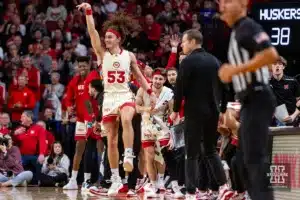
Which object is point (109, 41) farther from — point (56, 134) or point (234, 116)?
point (56, 134)

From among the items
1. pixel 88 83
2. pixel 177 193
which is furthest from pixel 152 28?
pixel 177 193

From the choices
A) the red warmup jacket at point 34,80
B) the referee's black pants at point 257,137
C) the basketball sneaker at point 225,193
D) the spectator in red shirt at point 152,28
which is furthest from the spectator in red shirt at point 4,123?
the referee's black pants at point 257,137

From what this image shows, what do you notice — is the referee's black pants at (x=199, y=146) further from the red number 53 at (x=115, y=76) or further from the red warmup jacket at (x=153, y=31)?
the red warmup jacket at (x=153, y=31)

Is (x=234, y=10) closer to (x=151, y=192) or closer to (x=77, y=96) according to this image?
(x=151, y=192)

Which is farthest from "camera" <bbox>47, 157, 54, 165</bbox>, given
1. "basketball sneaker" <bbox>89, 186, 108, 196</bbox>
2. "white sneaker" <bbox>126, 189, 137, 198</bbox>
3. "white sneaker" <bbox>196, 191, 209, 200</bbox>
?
"white sneaker" <bbox>196, 191, 209, 200</bbox>

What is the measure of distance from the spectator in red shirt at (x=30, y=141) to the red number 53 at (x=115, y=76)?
16.5ft

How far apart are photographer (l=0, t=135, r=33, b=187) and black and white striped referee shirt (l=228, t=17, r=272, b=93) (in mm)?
9319

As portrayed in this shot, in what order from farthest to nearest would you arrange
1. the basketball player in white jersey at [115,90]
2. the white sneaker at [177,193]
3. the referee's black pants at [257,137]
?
1. the white sneaker at [177,193]
2. the basketball player in white jersey at [115,90]
3. the referee's black pants at [257,137]

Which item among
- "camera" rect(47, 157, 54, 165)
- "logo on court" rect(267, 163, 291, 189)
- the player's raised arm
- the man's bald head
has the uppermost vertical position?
the player's raised arm

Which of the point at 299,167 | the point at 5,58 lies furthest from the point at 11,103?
the point at 299,167

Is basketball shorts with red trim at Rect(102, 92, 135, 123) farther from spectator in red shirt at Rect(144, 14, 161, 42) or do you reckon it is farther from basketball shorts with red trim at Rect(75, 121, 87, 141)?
spectator in red shirt at Rect(144, 14, 161, 42)

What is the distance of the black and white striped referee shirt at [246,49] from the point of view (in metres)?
6.15

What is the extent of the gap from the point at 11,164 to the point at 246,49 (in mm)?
9639

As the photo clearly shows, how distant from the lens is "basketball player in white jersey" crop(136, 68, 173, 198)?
11.4m
